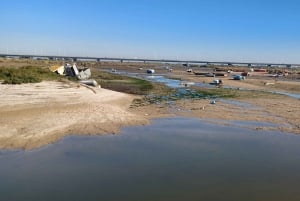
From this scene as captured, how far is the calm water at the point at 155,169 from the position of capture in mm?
12211

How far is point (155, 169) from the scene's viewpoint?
14.7 m

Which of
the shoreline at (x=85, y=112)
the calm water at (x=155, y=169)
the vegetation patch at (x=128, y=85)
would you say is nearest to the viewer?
the calm water at (x=155, y=169)

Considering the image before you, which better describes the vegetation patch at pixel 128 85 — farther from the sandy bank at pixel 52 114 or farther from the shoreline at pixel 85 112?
the sandy bank at pixel 52 114

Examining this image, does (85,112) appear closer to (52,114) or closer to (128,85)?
(52,114)

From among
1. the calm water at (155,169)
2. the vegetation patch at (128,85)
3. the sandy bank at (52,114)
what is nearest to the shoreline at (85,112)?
the sandy bank at (52,114)

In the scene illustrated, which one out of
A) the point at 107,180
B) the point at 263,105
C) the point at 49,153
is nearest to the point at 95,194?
the point at 107,180

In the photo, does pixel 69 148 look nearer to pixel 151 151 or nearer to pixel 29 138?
pixel 29 138

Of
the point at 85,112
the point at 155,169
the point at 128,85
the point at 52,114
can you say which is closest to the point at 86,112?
the point at 85,112

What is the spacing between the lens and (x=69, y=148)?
17.3 m

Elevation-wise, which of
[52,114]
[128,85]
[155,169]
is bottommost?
[128,85]

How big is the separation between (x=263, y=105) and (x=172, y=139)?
1804 cm

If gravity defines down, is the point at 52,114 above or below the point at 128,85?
above

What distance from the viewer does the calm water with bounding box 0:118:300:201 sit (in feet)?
40.1

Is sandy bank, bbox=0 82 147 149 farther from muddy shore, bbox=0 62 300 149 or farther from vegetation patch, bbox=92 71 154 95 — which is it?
vegetation patch, bbox=92 71 154 95
